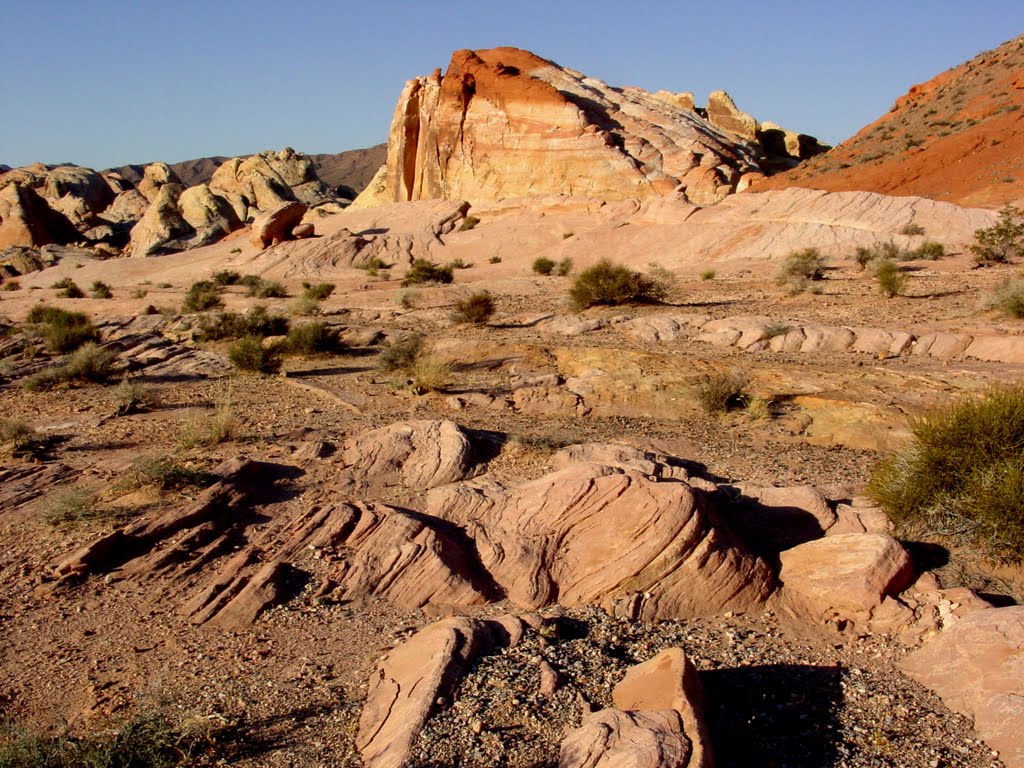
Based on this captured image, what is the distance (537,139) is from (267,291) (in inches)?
666

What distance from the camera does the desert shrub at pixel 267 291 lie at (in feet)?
83.7

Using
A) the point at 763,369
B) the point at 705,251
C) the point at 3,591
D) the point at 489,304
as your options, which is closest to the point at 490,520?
the point at 3,591

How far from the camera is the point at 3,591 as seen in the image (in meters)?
5.55

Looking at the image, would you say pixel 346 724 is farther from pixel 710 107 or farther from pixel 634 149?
pixel 710 107

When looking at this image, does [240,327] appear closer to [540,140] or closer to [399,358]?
[399,358]

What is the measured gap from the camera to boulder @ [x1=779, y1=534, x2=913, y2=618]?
5352mm

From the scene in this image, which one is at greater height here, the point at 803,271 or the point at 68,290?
the point at 803,271

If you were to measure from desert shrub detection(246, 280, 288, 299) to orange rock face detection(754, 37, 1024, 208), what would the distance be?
21908mm

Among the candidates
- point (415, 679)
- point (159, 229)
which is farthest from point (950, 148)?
point (159, 229)

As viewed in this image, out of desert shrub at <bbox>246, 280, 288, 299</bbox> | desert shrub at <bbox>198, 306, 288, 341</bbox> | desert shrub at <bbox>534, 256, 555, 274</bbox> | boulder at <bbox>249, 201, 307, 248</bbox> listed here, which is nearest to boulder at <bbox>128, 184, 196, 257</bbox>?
boulder at <bbox>249, 201, 307, 248</bbox>

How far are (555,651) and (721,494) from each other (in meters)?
2.41

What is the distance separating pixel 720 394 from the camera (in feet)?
32.0

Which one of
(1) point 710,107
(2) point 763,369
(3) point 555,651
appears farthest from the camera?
(1) point 710,107

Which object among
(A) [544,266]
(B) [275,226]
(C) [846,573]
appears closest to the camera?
(C) [846,573]
